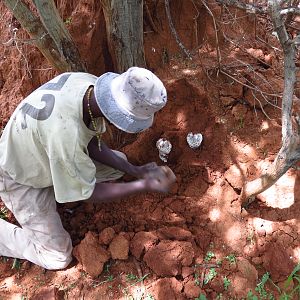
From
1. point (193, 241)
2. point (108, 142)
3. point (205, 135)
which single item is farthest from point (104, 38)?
point (193, 241)

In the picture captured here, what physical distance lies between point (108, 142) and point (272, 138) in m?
1.07

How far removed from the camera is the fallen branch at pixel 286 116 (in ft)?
4.87

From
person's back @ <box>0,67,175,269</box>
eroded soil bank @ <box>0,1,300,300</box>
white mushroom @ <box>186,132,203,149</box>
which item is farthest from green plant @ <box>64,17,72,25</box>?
white mushroom @ <box>186,132,203,149</box>

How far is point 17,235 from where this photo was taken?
227 centimetres

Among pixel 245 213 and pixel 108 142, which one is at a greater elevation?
pixel 108 142

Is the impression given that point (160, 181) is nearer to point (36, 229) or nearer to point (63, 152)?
point (63, 152)

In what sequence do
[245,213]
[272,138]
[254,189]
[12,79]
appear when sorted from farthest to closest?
[12,79]
[272,138]
[245,213]
[254,189]

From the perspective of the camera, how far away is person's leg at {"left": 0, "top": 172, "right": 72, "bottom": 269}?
7.00 feet

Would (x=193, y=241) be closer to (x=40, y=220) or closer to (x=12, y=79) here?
(x=40, y=220)

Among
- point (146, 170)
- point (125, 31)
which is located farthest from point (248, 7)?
point (146, 170)

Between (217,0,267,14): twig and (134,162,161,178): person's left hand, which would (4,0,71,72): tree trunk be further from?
(217,0,267,14): twig

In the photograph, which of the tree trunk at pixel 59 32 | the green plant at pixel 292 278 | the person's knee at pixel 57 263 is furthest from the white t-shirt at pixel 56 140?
the green plant at pixel 292 278

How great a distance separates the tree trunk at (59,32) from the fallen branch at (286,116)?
1183 millimetres

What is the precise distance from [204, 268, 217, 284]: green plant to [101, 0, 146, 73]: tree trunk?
4.37 feet
